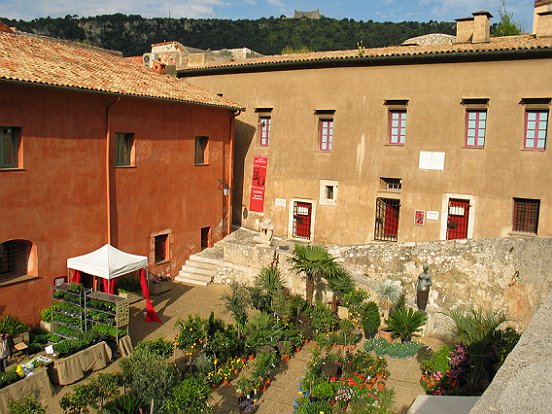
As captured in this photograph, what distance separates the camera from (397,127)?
68.4ft

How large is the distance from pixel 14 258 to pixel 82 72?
6.15 m

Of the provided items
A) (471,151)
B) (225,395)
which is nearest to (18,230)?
(225,395)

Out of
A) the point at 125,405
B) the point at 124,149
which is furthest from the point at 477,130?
the point at 125,405

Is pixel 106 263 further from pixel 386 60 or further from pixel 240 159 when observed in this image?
pixel 386 60

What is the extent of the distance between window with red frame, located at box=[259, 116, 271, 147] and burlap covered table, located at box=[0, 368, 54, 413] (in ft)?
48.5

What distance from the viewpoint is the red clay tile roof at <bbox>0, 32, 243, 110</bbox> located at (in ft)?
49.0

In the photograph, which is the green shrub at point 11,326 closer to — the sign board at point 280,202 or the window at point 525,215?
the sign board at point 280,202

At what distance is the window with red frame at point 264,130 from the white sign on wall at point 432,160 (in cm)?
713

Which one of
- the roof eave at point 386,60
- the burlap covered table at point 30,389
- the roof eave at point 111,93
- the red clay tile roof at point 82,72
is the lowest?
the burlap covered table at point 30,389

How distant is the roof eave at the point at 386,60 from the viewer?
18016 millimetres

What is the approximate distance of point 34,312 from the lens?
1519 centimetres

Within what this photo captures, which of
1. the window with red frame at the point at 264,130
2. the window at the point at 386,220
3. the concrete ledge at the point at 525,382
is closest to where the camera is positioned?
the concrete ledge at the point at 525,382

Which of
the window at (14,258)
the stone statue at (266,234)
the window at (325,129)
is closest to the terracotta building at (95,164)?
the window at (14,258)

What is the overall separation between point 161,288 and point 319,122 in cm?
939
